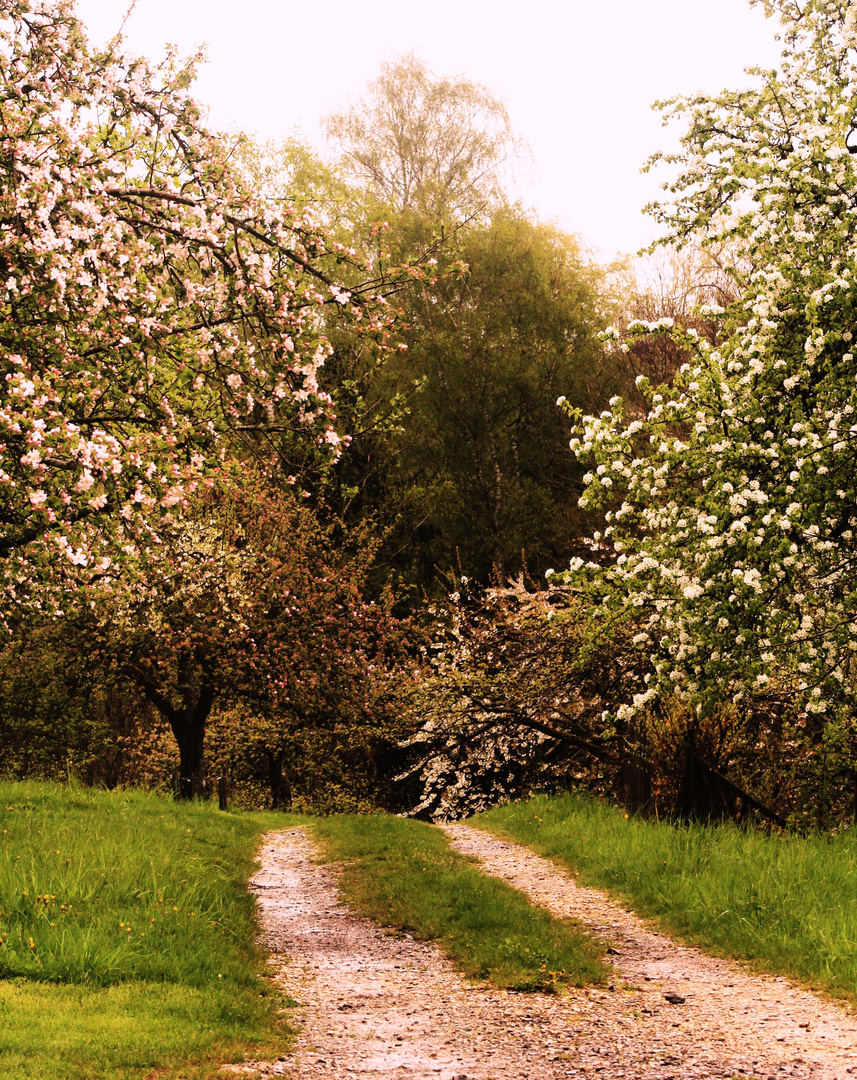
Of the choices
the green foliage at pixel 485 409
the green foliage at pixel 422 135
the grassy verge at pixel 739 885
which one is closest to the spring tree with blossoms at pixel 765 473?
the grassy verge at pixel 739 885

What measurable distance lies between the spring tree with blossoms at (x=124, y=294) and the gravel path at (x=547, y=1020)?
14.5ft

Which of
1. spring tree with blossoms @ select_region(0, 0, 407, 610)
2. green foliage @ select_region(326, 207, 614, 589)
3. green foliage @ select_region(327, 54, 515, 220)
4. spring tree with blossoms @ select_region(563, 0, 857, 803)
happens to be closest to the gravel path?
spring tree with blossoms @ select_region(563, 0, 857, 803)

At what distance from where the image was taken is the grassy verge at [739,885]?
8.02m

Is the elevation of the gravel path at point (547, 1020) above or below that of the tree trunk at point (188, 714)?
below

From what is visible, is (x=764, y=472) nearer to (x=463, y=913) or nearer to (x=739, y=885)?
(x=739, y=885)

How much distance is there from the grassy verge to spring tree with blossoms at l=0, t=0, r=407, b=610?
19.3 feet

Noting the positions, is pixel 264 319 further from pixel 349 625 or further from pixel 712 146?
pixel 349 625

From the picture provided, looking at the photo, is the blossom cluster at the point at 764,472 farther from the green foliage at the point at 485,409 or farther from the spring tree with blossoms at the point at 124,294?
the green foliage at the point at 485,409

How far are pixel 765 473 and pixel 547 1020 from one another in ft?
19.6

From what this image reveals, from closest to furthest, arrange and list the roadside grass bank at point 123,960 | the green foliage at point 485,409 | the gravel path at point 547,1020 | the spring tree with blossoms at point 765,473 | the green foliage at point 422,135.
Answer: the roadside grass bank at point 123,960
the gravel path at point 547,1020
the spring tree with blossoms at point 765,473
the green foliage at point 485,409
the green foliage at point 422,135

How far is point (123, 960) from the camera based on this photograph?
7172 mm

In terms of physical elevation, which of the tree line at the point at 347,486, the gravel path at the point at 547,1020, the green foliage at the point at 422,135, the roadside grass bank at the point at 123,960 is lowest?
the gravel path at the point at 547,1020

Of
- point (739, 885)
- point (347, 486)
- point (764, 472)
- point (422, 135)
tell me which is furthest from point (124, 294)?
point (422, 135)

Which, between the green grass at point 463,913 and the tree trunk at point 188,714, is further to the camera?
the tree trunk at point 188,714
